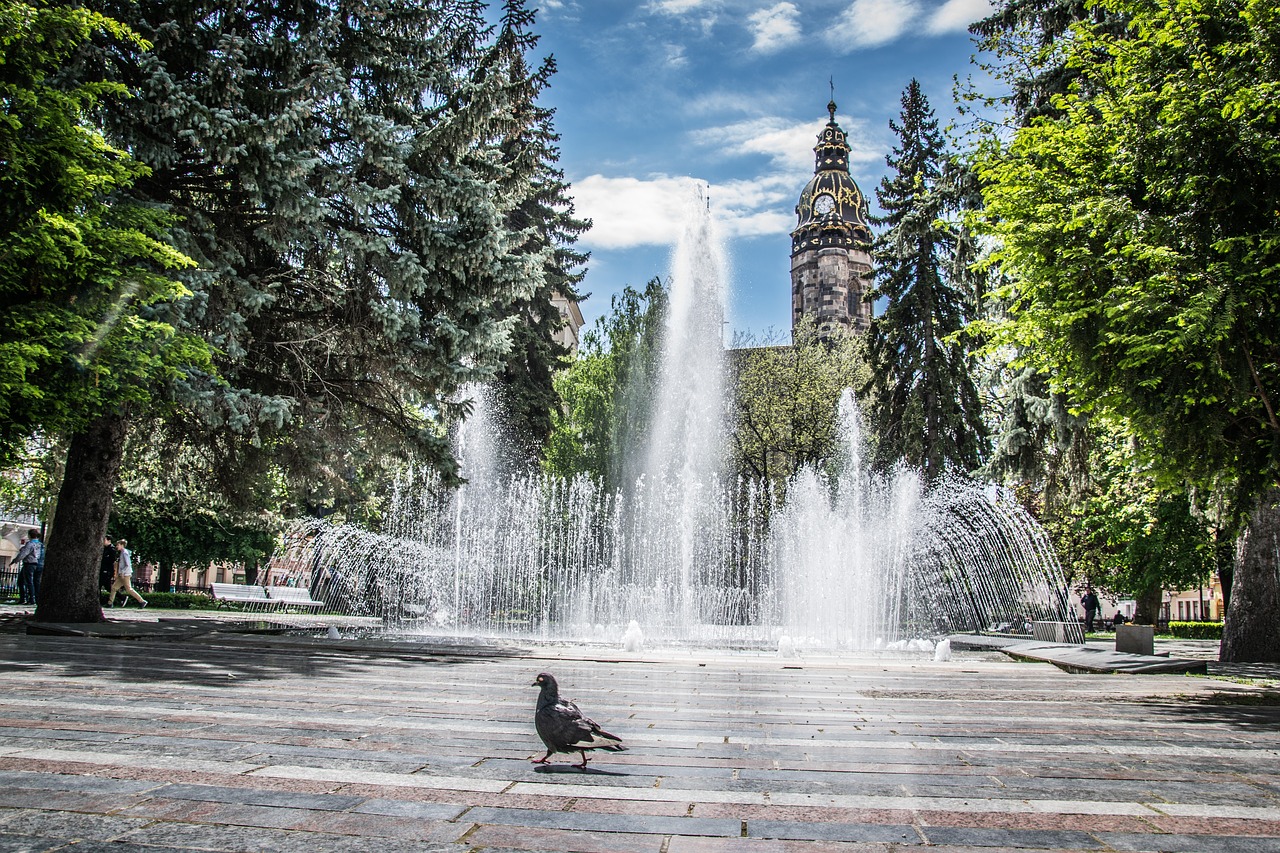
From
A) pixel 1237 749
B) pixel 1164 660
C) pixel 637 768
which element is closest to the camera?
pixel 637 768

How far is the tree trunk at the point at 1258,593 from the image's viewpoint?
12.9 metres

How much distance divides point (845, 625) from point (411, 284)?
12.0 meters

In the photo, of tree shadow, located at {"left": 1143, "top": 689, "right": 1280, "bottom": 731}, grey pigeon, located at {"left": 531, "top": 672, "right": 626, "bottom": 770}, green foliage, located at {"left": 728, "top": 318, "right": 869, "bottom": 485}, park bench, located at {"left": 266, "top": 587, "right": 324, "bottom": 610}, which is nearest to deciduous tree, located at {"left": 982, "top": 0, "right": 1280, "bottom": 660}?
tree shadow, located at {"left": 1143, "top": 689, "right": 1280, "bottom": 731}

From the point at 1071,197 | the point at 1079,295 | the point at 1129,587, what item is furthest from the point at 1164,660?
the point at 1129,587

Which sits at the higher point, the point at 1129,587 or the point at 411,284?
the point at 411,284

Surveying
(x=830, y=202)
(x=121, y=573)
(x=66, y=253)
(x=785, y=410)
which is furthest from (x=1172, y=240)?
(x=830, y=202)

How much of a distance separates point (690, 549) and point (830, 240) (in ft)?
184

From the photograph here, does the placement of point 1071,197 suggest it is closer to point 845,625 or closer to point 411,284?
point 411,284

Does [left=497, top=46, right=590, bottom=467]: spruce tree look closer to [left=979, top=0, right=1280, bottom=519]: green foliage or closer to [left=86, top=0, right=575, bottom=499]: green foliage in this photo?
[left=86, top=0, right=575, bottom=499]: green foliage

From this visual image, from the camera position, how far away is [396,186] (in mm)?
12203

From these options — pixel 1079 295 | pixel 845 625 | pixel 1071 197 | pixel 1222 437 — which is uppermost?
pixel 1071 197

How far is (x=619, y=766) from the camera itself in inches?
175

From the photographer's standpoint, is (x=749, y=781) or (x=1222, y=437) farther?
(x=1222, y=437)

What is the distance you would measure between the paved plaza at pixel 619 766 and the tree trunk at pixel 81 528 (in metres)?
4.15
